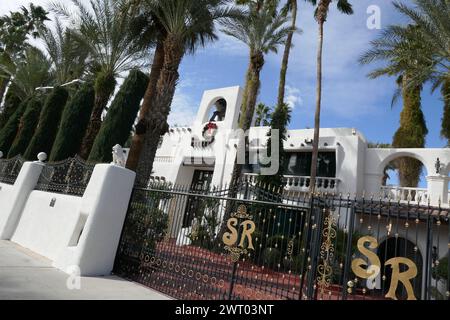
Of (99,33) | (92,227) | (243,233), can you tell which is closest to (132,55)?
(99,33)

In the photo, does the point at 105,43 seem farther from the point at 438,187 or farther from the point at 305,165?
the point at 438,187

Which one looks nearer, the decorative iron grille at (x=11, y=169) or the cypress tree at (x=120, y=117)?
the decorative iron grille at (x=11, y=169)

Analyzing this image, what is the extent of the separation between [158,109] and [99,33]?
21.2ft

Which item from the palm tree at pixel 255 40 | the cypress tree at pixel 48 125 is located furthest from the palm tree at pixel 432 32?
the cypress tree at pixel 48 125

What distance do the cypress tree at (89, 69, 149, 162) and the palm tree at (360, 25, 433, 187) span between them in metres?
10.7

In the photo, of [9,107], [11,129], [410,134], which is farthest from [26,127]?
[410,134]

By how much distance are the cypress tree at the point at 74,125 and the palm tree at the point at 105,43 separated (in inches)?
32.3

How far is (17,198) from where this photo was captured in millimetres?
10266

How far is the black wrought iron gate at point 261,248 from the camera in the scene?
4.18m

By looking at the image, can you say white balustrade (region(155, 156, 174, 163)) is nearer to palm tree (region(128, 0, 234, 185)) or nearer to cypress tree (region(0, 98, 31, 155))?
cypress tree (region(0, 98, 31, 155))

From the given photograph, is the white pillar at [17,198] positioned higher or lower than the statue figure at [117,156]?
lower

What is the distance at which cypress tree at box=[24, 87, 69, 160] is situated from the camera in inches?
714

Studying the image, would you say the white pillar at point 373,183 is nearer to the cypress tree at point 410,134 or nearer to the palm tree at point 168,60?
the cypress tree at point 410,134

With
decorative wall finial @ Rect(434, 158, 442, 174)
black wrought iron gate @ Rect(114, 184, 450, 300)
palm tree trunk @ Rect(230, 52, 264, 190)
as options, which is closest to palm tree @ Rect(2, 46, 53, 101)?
palm tree trunk @ Rect(230, 52, 264, 190)
